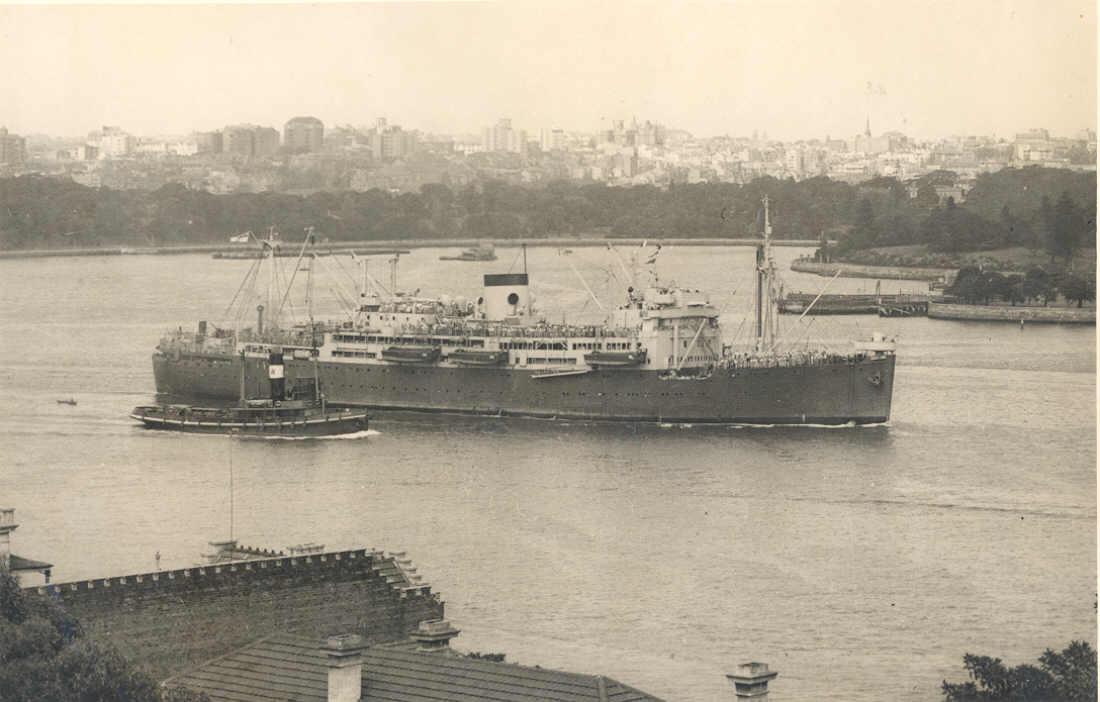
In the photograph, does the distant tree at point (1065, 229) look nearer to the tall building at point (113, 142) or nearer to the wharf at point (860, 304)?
the wharf at point (860, 304)

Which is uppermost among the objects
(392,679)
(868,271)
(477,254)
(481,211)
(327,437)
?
(481,211)

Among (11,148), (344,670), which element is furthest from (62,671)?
(11,148)

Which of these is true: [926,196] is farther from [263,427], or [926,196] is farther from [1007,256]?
[263,427]

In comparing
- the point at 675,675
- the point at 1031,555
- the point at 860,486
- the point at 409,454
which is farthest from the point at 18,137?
the point at 675,675

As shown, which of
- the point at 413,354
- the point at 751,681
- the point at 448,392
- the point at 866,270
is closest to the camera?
the point at 751,681

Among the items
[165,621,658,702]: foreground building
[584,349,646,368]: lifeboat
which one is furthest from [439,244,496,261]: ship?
[165,621,658,702]: foreground building

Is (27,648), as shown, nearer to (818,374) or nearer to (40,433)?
(40,433)
